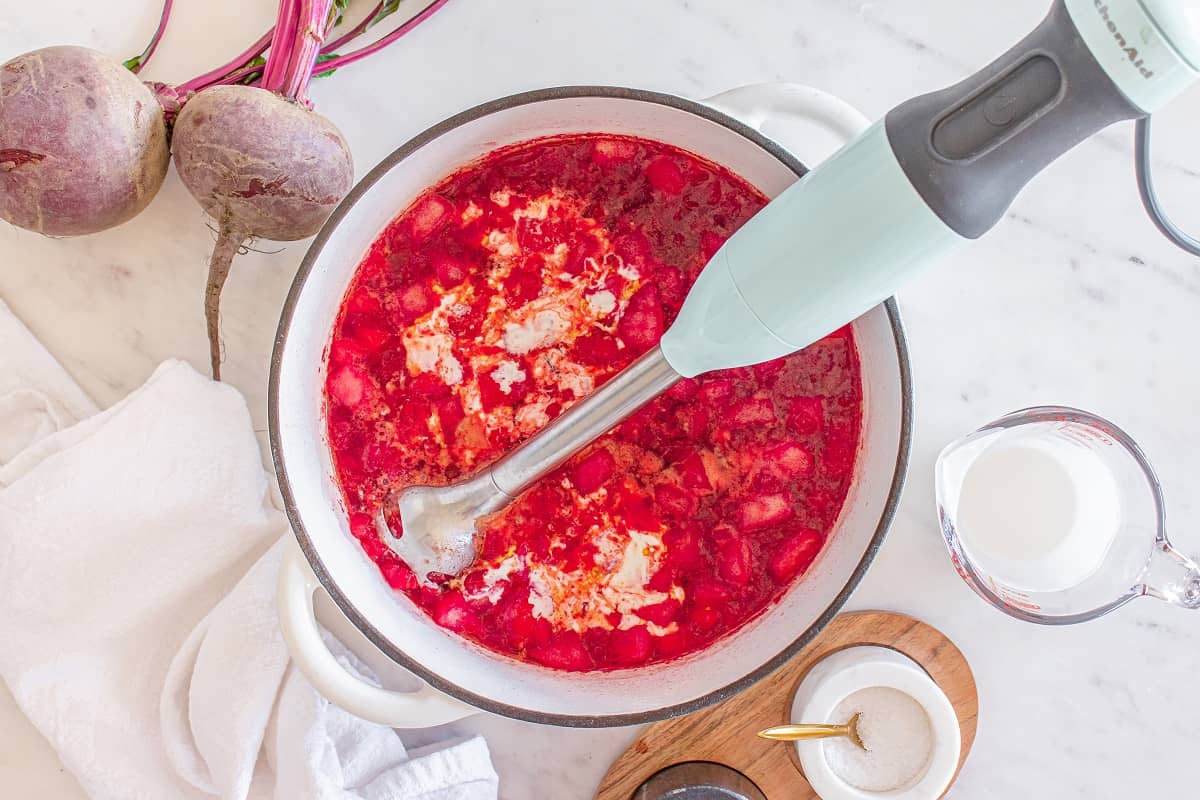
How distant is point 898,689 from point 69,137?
1270 mm

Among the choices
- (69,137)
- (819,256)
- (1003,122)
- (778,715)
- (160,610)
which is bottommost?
(160,610)

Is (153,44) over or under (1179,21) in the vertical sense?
under

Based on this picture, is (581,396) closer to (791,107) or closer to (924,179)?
(791,107)

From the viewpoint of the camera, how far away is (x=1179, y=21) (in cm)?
60

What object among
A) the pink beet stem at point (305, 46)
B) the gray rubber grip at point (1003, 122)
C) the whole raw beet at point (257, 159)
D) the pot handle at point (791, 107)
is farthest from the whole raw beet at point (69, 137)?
the gray rubber grip at point (1003, 122)

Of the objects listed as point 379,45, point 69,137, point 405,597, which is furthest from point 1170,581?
point 69,137

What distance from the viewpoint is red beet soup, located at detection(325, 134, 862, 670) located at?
122cm

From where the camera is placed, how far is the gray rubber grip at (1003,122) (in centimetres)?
64

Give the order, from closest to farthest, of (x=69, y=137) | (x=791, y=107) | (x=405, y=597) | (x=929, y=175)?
(x=929, y=175) < (x=791, y=107) < (x=69, y=137) < (x=405, y=597)

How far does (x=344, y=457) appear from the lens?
1274mm

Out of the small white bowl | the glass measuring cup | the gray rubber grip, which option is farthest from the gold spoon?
the gray rubber grip

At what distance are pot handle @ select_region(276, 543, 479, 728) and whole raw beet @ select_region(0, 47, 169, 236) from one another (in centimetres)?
53

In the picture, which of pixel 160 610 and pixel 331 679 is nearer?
pixel 331 679

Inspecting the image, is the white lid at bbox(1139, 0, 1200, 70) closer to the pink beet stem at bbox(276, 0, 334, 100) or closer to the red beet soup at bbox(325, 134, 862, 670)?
the red beet soup at bbox(325, 134, 862, 670)
